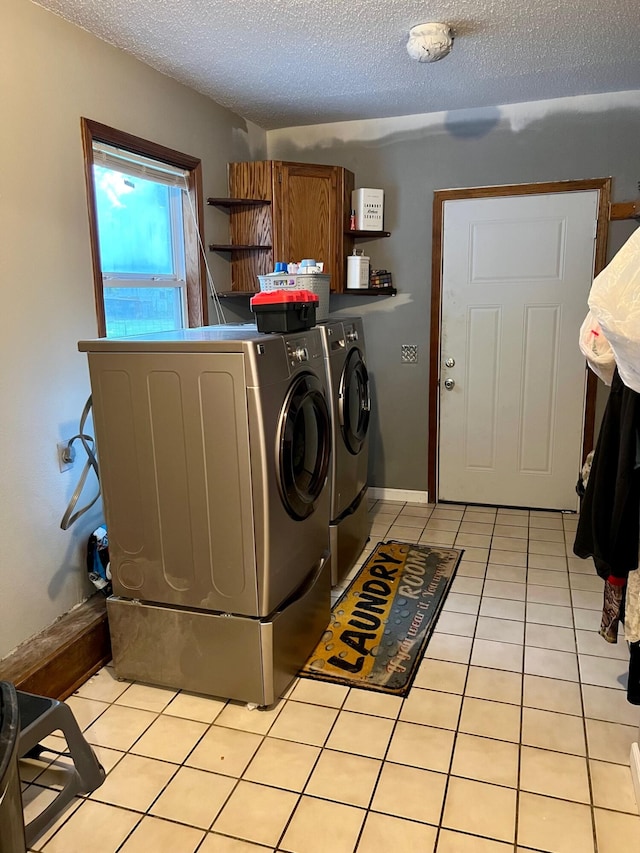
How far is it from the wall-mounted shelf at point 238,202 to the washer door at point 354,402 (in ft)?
3.76

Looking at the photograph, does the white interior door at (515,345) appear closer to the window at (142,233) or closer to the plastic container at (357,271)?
the plastic container at (357,271)

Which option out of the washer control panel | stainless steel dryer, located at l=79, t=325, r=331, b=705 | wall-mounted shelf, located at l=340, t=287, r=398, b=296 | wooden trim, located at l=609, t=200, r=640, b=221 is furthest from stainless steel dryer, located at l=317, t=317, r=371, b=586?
wooden trim, located at l=609, t=200, r=640, b=221

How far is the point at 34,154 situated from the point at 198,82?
1.20 meters

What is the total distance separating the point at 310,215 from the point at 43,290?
6.20 feet

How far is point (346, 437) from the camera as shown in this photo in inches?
120

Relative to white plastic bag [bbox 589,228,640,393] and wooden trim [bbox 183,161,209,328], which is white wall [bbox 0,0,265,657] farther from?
white plastic bag [bbox 589,228,640,393]

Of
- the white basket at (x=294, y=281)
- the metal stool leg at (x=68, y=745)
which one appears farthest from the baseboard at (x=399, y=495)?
the metal stool leg at (x=68, y=745)

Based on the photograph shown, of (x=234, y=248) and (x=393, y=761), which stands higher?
(x=234, y=248)

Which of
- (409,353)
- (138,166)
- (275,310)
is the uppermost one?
(138,166)

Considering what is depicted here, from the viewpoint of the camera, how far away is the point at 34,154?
2307mm

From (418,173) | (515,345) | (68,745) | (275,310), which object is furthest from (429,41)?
(68,745)

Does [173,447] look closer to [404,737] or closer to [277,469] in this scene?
[277,469]

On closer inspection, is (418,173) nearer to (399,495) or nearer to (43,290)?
(399,495)

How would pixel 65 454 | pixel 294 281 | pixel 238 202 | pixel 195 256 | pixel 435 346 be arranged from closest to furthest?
pixel 65 454, pixel 294 281, pixel 195 256, pixel 238 202, pixel 435 346
